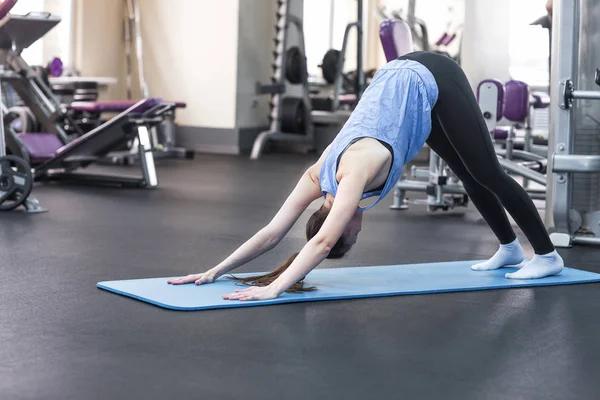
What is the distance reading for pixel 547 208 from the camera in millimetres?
4449

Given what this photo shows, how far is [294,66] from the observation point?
10.3 m

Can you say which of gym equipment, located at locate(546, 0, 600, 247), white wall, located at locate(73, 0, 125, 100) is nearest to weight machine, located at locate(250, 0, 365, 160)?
white wall, located at locate(73, 0, 125, 100)

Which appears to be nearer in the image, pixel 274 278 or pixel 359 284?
pixel 274 278

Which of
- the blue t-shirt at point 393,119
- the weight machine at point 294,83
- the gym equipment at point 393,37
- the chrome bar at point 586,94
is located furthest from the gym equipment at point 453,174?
the weight machine at point 294,83

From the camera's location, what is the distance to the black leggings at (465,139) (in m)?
2.96

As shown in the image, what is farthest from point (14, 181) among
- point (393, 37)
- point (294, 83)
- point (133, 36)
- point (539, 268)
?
point (294, 83)

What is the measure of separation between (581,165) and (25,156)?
357 centimetres

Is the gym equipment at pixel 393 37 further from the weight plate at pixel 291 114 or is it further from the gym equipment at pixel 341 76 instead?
the weight plate at pixel 291 114

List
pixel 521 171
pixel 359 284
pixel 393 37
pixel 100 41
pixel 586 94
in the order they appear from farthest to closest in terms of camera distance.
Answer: pixel 100 41 → pixel 521 171 → pixel 393 37 → pixel 586 94 → pixel 359 284

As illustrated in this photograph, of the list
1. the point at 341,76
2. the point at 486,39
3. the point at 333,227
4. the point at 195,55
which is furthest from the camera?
the point at 341,76

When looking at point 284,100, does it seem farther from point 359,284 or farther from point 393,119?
point 393,119

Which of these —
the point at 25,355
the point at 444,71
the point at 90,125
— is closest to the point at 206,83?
the point at 90,125

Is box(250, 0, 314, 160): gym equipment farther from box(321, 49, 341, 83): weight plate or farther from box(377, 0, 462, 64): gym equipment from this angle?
box(377, 0, 462, 64): gym equipment

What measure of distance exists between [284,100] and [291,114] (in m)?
0.19
